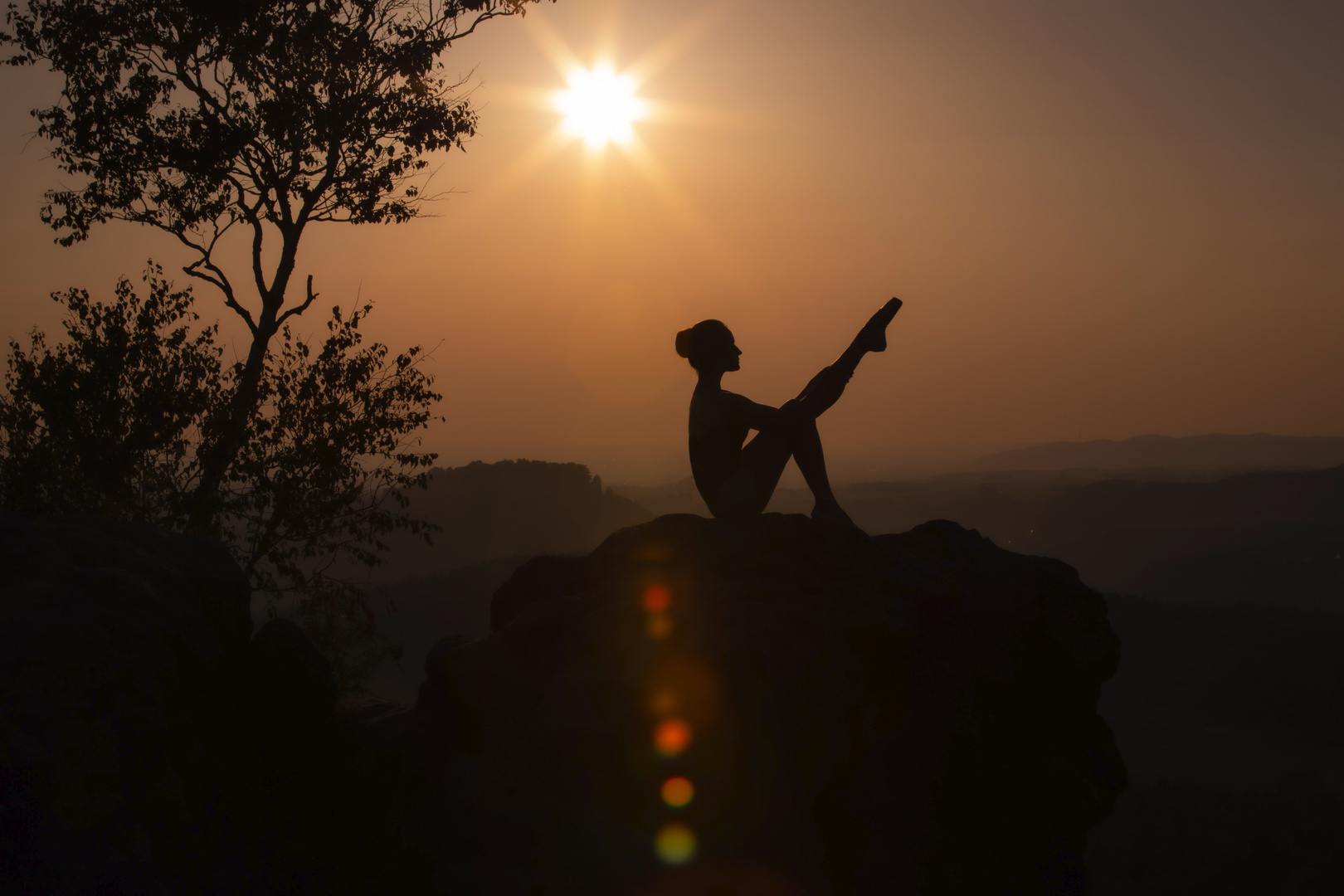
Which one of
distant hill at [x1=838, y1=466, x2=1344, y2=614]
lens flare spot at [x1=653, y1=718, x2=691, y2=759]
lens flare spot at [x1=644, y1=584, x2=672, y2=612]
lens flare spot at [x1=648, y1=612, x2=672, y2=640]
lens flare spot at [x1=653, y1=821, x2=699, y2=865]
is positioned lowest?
distant hill at [x1=838, y1=466, x2=1344, y2=614]

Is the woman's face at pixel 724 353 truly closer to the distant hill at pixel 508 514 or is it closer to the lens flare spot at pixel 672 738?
the lens flare spot at pixel 672 738

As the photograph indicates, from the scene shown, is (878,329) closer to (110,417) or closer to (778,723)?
(778,723)

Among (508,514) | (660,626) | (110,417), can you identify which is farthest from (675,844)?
(508,514)

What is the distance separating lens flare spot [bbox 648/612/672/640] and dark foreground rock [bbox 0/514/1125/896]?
1.5 inches

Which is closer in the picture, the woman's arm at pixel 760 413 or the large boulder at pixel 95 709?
the large boulder at pixel 95 709

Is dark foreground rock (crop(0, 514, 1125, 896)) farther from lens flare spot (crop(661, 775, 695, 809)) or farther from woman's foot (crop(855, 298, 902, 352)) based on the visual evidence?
woman's foot (crop(855, 298, 902, 352))

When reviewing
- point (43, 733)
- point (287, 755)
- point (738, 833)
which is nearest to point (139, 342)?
point (287, 755)

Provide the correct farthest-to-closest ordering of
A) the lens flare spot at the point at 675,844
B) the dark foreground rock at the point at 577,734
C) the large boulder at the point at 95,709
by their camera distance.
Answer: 1. the lens flare spot at the point at 675,844
2. the dark foreground rock at the point at 577,734
3. the large boulder at the point at 95,709

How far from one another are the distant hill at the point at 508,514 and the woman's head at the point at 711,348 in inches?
4249

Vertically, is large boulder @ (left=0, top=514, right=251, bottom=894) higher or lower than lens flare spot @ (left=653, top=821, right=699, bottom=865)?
higher

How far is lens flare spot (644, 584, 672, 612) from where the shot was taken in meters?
7.19

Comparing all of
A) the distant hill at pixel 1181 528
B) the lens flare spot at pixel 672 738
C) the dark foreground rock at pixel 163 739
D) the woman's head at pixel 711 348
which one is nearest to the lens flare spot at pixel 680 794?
the lens flare spot at pixel 672 738

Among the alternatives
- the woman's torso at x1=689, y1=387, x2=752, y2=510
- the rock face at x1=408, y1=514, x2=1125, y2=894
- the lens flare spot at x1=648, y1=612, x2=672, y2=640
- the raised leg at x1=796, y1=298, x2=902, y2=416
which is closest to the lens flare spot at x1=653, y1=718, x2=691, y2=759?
the rock face at x1=408, y1=514, x2=1125, y2=894

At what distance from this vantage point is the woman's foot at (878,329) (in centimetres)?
912
